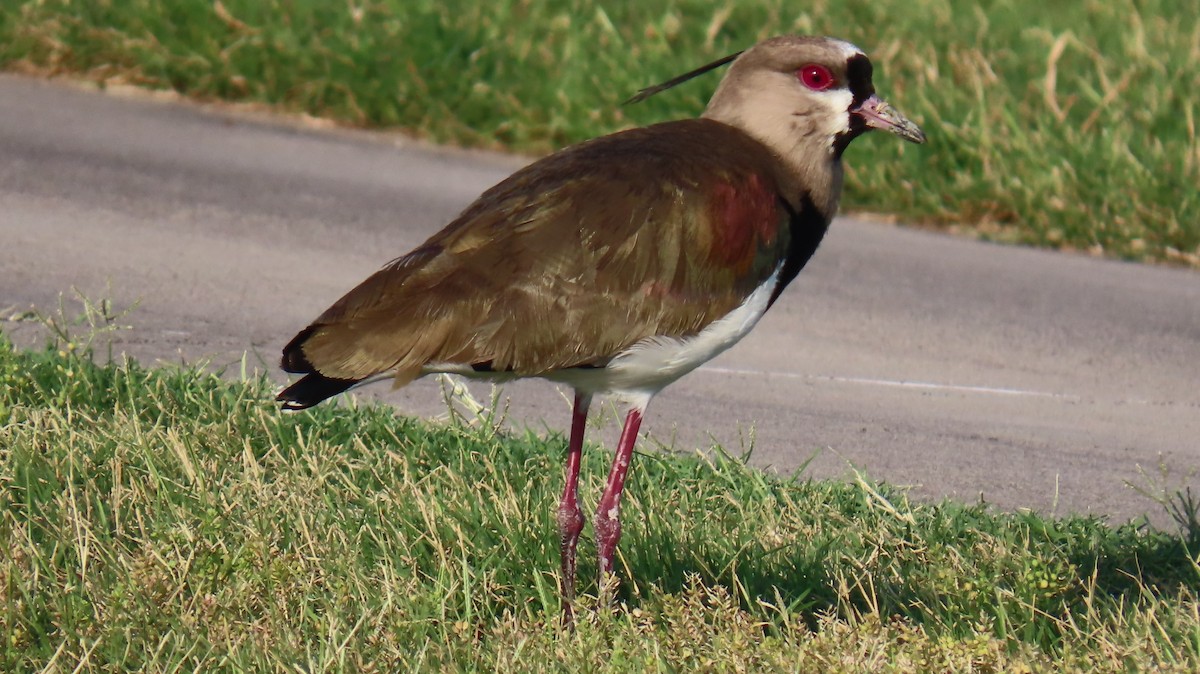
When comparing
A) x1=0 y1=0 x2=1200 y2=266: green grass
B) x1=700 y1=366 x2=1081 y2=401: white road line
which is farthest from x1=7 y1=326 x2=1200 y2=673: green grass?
x1=0 y1=0 x2=1200 y2=266: green grass

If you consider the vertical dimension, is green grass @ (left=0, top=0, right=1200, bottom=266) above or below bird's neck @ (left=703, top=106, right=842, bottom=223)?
below

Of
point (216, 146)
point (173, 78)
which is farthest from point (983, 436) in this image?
point (173, 78)

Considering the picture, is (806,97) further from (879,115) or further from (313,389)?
(313,389)

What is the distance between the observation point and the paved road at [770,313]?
21.0 ft

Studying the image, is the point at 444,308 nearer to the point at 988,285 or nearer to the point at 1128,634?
the point at 1128,634

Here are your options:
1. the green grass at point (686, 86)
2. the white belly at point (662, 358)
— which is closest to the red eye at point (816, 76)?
the white belly at point (662, 358)

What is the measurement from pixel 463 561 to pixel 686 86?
20.7 ft

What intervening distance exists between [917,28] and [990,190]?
9.76 feet

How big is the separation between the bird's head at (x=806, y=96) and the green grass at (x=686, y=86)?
4864 mm

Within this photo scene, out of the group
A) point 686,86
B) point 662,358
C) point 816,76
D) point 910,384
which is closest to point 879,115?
point 816,76

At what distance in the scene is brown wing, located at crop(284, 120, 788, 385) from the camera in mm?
4008

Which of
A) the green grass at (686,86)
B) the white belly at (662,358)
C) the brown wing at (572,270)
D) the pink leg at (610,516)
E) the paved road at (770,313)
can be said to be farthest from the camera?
the green grass at (686,86)

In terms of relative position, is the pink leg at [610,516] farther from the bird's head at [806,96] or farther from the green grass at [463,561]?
the bird's head at [806,96]

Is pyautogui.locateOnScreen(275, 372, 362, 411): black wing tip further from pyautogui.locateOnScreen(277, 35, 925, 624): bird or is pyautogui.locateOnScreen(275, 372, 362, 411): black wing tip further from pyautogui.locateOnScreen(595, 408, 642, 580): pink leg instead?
pyautogui.locateOnScreen(595, 408, 642, 580): pink leg
